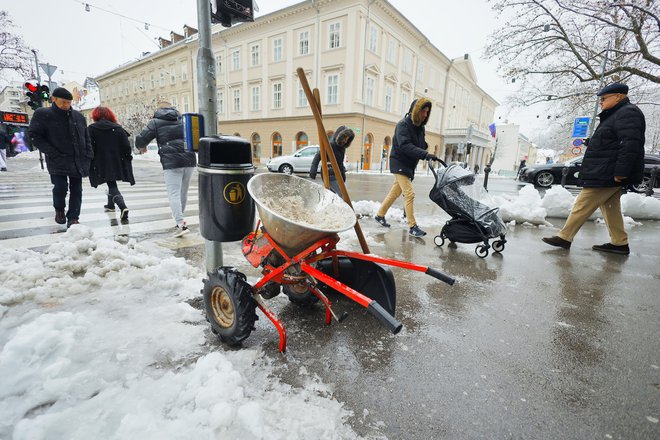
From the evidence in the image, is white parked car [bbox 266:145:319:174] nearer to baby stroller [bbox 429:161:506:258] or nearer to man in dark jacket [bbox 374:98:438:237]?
man in dark jacket [bbox 374:98:438:237]

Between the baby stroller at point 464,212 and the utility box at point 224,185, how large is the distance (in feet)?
9.07

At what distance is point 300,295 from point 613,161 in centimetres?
434

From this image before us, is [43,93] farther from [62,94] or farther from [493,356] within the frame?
[493,356]

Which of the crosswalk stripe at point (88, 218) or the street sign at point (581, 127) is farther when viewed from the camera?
the street sign at point (581, 127)

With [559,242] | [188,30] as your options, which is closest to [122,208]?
[559,242]

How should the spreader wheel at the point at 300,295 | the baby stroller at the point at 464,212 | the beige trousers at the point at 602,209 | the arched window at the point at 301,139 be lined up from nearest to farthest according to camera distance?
the spreader wheel at the point at 300,295
the baby stroller at the point at 464,212
the beige trousers at the point at 602,209
the arched window at the point at 301,139

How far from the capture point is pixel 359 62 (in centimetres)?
2388

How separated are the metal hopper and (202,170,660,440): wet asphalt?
754 mm

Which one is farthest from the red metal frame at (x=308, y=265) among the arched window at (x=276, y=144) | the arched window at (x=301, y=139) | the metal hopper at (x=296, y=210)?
the arched window at (x=276, y=144)

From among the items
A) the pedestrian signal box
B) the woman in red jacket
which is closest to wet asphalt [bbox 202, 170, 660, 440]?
the pedestrian signal box

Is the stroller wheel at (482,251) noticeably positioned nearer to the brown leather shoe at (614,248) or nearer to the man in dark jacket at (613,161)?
the man in dark jacket at (613,161)

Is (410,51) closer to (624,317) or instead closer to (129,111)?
(624,317)

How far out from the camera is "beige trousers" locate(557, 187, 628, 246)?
419 cm

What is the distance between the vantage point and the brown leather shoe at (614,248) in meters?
4.47
